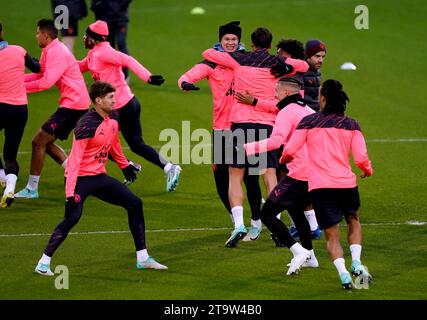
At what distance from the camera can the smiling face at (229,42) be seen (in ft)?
48.0

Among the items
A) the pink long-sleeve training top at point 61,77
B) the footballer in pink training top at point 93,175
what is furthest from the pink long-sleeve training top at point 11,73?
the footballer in pink training top at point 93,175

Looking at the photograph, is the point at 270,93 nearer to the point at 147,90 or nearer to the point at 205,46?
the point at 147,90

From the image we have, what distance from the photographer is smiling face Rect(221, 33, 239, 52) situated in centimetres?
1464

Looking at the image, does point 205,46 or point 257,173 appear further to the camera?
point 205,46

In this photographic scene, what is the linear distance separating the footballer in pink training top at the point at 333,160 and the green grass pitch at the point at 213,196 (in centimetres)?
56

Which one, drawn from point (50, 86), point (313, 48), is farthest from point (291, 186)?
point (50, 86)

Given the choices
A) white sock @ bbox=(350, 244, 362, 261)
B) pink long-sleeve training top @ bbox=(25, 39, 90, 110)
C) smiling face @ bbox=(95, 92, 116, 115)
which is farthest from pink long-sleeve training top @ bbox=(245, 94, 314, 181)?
pink long-sleeve training top @ bbox=(25, 39, 90, 110)

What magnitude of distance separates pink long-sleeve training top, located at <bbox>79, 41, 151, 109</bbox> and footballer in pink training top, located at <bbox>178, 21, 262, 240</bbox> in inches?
91.1

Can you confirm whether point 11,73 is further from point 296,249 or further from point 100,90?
point 296,249

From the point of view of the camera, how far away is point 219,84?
1490 centimetres

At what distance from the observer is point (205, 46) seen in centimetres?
2930

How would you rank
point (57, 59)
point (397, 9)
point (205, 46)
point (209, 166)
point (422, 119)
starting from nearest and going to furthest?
point (57, 59) → point (209, 166) → point (422, 119) → point (205, 46) → point (397, 9)

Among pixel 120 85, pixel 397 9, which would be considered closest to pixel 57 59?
pixel 120 85

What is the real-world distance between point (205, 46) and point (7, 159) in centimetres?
1296
